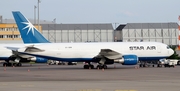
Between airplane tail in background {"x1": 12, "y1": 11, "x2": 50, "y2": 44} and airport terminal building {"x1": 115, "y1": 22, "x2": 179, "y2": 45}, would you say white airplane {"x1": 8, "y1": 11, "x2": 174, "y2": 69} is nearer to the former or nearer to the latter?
airplane tail in background {"x1": 12, "y1": 11, "x2": 50, "y2": 44}

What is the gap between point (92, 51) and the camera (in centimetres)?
4997

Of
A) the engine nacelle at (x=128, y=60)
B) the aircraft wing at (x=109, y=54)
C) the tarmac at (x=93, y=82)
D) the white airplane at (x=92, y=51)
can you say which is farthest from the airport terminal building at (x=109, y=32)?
the tarmac at (x=93, y=82)

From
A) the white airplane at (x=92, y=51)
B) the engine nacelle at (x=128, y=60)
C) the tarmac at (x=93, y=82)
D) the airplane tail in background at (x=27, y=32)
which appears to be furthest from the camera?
the airplane tail in background at (x=27, y=32)

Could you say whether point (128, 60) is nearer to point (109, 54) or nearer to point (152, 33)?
point (109, 54)

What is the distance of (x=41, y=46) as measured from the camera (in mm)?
48938

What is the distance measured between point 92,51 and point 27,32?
8.32 m

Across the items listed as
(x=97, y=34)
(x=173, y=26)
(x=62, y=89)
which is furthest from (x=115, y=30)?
(x=62, y=89)

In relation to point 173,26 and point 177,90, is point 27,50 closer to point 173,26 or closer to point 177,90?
point 177,90

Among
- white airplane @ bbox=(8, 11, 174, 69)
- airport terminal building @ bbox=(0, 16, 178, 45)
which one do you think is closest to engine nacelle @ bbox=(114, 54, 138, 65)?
white airplane @ bbox=(8, 11, 174, 69)

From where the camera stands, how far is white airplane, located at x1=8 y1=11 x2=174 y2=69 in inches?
1893

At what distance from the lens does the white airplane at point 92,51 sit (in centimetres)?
4809

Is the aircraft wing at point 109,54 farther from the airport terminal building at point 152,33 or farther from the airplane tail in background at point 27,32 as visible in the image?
the airport terminal building at point 152,33

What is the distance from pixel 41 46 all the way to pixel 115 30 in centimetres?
7120

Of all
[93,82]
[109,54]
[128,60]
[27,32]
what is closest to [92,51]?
[109,54]
